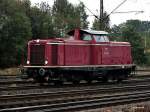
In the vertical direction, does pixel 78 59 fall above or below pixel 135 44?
below

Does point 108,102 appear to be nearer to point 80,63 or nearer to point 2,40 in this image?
point 80,63

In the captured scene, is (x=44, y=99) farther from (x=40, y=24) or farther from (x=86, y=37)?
(x=40, y=24)

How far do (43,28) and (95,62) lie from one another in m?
25.5

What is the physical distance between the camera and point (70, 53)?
1024 inches

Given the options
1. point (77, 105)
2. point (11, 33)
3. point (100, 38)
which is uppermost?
point (11, 33)

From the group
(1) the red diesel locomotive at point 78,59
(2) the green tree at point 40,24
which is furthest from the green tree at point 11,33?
(1) the red diesel locomotive at point 78,59

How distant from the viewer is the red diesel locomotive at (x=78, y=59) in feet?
81.7

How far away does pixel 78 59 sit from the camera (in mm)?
26578

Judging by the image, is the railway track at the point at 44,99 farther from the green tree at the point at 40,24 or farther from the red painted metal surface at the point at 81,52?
the green tree at the point at 40,24

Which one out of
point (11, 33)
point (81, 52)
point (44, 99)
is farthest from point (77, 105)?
point (11, 33)

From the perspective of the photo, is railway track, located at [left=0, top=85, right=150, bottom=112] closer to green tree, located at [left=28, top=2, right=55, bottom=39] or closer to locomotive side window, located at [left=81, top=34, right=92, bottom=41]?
locomotive side window, located at [left=81, top=34, right=92, bottom=41]

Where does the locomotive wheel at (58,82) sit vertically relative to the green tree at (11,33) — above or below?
below

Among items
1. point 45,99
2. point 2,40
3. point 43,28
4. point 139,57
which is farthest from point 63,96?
point 139,57

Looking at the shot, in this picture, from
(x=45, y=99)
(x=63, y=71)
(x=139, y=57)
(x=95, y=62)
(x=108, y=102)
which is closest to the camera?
(x=108, y=102)
